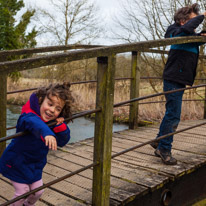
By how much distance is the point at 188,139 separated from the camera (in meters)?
3.89

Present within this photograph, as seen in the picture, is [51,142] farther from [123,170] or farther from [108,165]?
[123,170]

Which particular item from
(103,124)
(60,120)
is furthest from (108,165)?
(60,120)

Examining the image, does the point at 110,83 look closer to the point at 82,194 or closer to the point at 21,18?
the point at 82,194

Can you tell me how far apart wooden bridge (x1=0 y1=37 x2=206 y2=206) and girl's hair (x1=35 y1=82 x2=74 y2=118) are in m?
0.09

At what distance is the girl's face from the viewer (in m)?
1.79

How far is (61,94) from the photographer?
5.84ft

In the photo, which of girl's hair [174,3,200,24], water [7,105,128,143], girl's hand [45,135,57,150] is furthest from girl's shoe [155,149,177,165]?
water [7,105,128,143]

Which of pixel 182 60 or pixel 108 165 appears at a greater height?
pixel 182 60

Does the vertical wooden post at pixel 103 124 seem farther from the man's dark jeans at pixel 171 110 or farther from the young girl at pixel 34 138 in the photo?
the man's dark jeans at pixel 171 110

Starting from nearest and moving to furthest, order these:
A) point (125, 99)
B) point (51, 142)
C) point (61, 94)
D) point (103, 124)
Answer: point (51, 142) < point (61, 94) < point (103, 124) < point (125, 99)

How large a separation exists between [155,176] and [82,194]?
70 cm

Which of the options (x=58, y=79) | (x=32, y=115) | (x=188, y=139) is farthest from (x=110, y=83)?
(x=58, y=79)

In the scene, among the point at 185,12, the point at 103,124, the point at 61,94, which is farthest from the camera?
the point at 185,12

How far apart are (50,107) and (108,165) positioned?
563 mm
